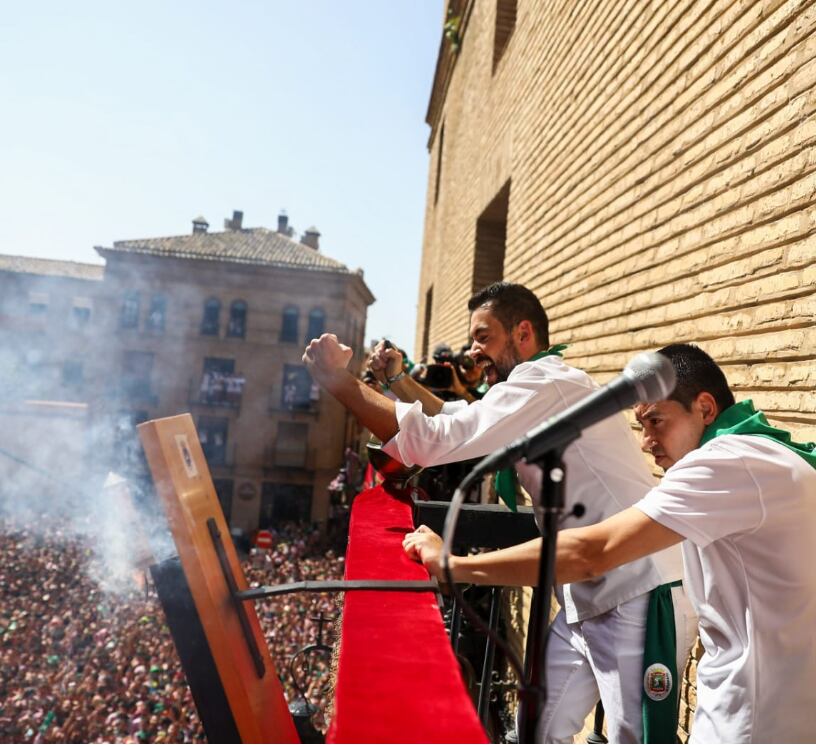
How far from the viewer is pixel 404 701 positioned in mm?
997

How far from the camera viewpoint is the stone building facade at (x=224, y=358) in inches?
1169

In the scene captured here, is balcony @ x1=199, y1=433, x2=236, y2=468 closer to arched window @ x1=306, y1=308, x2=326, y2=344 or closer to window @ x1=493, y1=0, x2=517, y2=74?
arched window @ x1=306, y1=308, x2=326, y2=344

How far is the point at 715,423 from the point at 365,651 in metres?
1.22

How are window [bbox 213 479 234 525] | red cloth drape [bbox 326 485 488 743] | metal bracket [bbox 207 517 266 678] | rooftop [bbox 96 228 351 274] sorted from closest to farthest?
red cloth drape [bbox 326 485 488 743] < metal bracket [bbox 207 517 266 678] < window [bbox 213 479 234 525] < rooftop [bbox 96 228 351 274]

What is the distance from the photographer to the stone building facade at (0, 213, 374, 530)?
1169 inches

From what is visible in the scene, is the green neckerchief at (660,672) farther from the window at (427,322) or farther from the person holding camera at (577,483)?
the window at (427,322)

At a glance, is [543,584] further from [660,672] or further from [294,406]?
[294,406]

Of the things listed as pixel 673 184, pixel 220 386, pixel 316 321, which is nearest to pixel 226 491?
pixel 220 386

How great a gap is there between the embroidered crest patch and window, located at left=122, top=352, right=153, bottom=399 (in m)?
31.0

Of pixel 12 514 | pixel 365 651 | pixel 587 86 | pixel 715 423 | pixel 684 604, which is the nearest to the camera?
pixel 365 651

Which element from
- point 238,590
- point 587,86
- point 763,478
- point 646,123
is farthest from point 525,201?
point 238,590

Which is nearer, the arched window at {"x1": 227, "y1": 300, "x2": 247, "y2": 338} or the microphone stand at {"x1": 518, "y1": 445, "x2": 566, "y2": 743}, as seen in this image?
the microphone stand at {"x1": 518, "y1": 445, "x2": 566, "y2": 743}

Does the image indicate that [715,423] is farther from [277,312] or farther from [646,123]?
[277,312]

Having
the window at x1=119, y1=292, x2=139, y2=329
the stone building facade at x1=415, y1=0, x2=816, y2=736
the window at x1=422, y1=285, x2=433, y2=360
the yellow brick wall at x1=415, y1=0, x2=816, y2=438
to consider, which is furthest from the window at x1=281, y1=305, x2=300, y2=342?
the yellow brick wall at x1=415, y1=0, x2=816, y2=438
